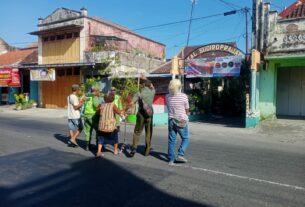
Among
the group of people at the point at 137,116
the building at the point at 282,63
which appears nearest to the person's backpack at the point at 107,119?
the group of people at the point at 137,116

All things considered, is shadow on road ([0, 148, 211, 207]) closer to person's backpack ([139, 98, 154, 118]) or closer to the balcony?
person's backpack ([139, 98, 154, 118])

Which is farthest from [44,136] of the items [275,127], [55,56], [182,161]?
[55,56]

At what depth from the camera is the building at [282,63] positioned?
567 inches

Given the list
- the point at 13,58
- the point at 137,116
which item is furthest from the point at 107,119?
the point at 13,58

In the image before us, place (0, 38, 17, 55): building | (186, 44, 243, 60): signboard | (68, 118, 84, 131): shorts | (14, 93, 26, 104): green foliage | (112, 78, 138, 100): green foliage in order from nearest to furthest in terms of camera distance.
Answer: (68, 118, 84, 131): shorts
(186, 44, 243, 60): signboard
(112, 78, 138, 100): green foliage
(14, 93, 26, 104): green foliage
(0, 38, 17, 55): building

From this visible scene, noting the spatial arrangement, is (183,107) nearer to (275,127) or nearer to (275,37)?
(275,127)

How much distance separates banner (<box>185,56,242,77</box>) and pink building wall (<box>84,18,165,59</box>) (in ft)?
32.5

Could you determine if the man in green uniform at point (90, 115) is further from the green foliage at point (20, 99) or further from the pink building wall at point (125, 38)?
the green foliage at point (20, 99)

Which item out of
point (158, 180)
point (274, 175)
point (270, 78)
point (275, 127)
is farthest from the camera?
point (270, 78)

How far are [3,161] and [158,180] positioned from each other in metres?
3.74

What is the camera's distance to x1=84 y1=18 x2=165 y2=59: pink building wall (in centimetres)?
2462

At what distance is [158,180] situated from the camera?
602 centimetres

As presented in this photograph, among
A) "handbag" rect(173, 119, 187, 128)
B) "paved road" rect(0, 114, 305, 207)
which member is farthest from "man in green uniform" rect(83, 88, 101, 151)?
"handbag" rect(173, 119, 187, 128)

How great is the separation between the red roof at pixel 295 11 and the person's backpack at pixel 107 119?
35.5 feet
